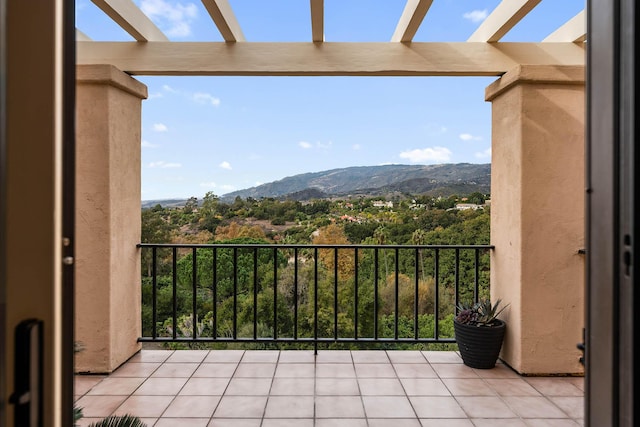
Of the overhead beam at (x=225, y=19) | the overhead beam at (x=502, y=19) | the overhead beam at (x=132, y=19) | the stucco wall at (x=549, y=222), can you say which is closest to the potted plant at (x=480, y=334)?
the stucco wall at (x=549, y=222)

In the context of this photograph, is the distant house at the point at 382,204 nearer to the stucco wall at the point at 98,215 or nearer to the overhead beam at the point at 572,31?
the overhead beam at the point at 572,31

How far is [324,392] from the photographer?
2590 millimetres

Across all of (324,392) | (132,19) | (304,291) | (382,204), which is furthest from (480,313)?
(304,291)

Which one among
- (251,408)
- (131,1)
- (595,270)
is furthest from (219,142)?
(595,270)

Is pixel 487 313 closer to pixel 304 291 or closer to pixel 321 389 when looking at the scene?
pixel 321 389

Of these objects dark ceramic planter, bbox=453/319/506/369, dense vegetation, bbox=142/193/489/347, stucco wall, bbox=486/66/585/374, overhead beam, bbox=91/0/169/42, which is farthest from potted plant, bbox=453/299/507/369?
overhead beam, bbox=91/0/169/42

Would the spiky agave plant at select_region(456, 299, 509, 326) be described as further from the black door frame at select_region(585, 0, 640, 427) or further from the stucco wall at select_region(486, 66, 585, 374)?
the black door frame at select_region(585, 0, 640, 427)

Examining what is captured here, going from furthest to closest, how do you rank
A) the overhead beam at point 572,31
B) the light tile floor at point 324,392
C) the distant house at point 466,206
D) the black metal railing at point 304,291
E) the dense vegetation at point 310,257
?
the black metal railing at point 304,291 < the dense vegetation at point 310,257 < the distant house at point 466,206 < the overhead beam at point 572,31 < the light tile floor at point 324,392

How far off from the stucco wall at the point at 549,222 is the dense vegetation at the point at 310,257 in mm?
1960

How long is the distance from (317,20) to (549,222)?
7.53 feet

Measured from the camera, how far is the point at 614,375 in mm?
747

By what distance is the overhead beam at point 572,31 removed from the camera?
279 cm

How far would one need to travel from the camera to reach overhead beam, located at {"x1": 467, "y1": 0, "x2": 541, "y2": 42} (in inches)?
98.0

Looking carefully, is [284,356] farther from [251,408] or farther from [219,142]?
[219,142]
